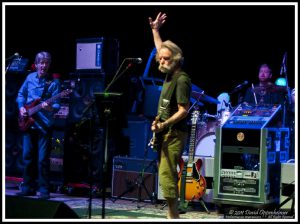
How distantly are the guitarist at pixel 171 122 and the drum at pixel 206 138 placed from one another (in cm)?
322

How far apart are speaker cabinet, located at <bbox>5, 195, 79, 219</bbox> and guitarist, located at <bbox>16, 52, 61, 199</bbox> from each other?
3.11 metres

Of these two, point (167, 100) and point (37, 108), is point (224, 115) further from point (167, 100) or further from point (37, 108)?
point (167, 100)

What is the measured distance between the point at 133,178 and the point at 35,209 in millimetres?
3613

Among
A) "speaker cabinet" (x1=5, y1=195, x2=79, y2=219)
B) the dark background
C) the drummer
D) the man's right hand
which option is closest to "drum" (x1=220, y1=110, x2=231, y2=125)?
the drummer

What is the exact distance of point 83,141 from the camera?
8227mm

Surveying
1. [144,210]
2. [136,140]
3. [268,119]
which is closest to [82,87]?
[136,140]

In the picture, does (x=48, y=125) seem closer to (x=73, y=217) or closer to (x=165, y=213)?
(x=165, y=213)

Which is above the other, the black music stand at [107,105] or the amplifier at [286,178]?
the black music stand at [107,105]

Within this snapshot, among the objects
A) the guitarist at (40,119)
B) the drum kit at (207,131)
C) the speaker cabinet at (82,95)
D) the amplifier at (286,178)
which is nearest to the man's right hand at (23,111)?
the guitarist at (40,119)

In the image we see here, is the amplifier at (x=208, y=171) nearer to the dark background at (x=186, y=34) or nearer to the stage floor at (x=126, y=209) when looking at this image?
the stage floor at (x=126, y=209)

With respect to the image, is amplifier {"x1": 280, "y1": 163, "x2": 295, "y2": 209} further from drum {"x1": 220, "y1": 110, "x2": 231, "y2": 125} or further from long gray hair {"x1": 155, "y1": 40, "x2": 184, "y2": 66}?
long gray hair {"x1": 155, "y1": 40, "x2": 184, "y2": 66}

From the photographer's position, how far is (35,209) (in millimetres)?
4348

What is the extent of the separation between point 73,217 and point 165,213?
8.61 feet

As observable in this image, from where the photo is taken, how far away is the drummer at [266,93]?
7.26m
